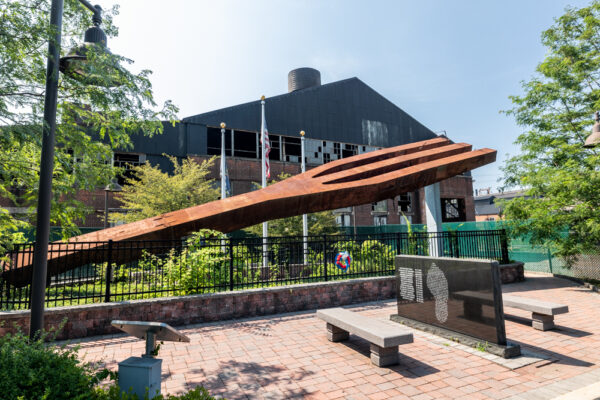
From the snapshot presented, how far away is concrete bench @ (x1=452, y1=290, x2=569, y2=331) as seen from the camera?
202 inches

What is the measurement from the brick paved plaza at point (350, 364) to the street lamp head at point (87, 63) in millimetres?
4247

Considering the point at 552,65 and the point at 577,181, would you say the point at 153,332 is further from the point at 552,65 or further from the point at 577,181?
the point at 552,65

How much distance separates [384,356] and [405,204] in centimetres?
2957

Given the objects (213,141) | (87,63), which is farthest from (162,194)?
(87,63)

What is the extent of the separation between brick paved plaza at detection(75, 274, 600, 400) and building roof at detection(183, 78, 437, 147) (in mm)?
20629

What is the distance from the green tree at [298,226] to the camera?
61.6ft

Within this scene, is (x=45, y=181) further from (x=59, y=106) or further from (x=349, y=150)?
(x=349, y=150)

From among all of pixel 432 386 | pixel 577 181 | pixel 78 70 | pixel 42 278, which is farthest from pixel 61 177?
pixel 577 181

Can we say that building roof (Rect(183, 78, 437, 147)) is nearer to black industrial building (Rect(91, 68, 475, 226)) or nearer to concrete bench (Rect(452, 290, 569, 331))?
black industrial building (Rect(91, 68, 475, 226))

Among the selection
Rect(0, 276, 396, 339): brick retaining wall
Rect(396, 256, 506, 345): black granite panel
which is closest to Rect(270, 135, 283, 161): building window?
Rect(0, 276, 396, 339): brick retaining wall

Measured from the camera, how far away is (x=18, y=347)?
10.6 feet

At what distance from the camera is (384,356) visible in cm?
461

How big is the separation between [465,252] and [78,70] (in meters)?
13.5

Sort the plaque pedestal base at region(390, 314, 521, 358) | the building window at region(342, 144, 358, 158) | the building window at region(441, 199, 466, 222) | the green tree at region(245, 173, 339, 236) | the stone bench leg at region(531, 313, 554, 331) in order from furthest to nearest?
the building window at region(441, 199, 466, 222), the building window at region(342, 144, 358, 158), the green tree at region(245, 173, 339, 236), the stone bench leg at region(531, 313, 554, 331), the plaque pedestal base at region(390, 314, 521, 358)
